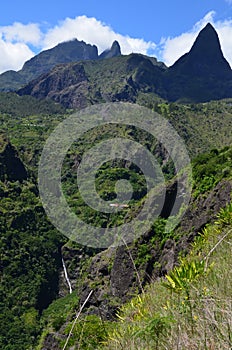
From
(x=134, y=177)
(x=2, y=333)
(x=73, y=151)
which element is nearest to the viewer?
(x=2, y=333)

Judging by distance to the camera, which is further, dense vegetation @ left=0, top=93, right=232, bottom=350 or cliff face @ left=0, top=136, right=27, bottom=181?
cliff face @ left=0, top=136, right=27, bottom=181

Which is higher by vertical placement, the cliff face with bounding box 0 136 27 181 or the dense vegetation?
the cliff face with bounding box 0 136 27 181

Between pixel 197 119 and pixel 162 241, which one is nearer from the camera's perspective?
pixel 162 241

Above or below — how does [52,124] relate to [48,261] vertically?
above

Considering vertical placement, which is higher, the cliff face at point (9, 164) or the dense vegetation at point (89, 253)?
the cliff face at point (9, 164)

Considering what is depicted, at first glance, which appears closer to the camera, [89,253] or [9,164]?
[89,253]

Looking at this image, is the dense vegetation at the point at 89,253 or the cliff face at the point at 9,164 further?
the cliff face at the point at 9,164

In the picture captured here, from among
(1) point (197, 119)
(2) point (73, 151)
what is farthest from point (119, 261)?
(1) point (197, 119)

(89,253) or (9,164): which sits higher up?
(9,164)

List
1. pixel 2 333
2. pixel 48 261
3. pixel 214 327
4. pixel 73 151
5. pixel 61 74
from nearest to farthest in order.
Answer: pixel 214 327, pixel 2 333, pixel 48 261, pixel 73 151, pixel 61 74

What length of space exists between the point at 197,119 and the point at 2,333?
82.5m

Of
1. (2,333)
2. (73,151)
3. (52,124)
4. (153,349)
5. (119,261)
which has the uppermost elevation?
(52,124)

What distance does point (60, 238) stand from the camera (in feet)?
259

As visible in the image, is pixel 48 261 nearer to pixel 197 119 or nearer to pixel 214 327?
pixel 197 119
